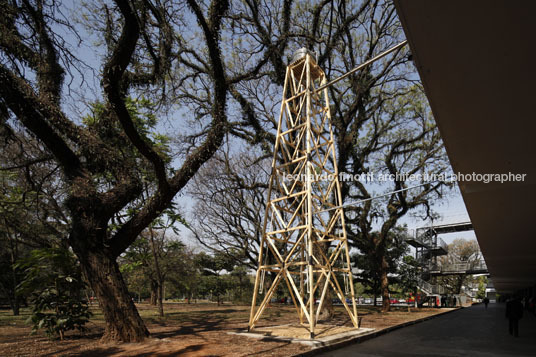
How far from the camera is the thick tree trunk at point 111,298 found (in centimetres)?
711

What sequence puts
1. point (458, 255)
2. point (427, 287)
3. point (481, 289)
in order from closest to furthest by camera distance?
point (427, 287)
point (458, 255)
point (481, 289)

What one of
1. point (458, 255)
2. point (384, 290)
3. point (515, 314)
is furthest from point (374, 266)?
point (458, 255)

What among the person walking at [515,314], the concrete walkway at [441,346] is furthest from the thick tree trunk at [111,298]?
the person walking at [515,314]

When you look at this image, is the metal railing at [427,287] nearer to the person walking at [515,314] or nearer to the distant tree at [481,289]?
the person walking at [515,314]

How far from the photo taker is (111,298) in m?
7.20

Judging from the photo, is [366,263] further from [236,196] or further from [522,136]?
[522,136]

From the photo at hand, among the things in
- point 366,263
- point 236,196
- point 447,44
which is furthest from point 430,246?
point 447,44

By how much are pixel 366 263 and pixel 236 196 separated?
13.4 m

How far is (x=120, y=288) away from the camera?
7375mm

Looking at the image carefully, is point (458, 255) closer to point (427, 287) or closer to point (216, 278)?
point (427, 287)

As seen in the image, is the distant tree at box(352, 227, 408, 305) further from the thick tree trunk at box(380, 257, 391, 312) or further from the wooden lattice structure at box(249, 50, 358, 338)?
the wooden lattice structure at box(249, 50, 358, 338)

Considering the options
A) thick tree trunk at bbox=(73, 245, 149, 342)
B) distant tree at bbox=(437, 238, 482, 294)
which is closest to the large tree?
thick tree trunk at bbox=(73, 245, 149, 342)

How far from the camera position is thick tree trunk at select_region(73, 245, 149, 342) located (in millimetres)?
7113

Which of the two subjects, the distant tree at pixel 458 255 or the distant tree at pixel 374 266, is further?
the distant tree at pixel 458 255
